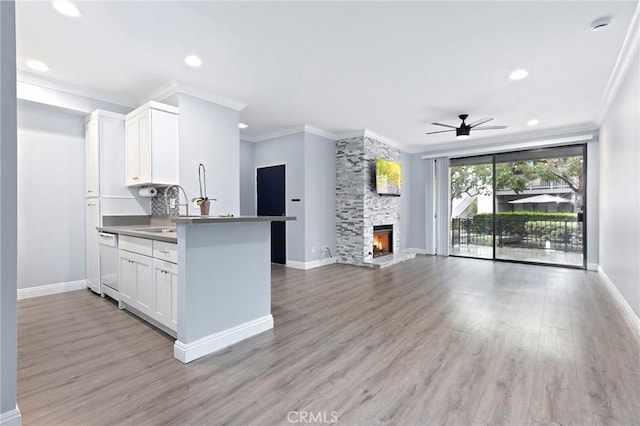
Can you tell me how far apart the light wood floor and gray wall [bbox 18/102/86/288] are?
0.54 m

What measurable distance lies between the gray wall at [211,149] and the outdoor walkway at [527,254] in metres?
5.84

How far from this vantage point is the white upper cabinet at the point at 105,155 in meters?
4.00

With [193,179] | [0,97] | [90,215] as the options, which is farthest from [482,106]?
[90,215]

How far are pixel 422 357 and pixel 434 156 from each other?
6140mm

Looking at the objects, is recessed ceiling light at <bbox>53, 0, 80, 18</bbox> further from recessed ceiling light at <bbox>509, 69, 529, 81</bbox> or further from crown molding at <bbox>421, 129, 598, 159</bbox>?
crown molding at <bbox>421, 129, 598, 159</bbox>

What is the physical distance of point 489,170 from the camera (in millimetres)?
7027

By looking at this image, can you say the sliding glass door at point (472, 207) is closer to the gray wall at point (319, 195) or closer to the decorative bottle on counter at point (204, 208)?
the gray wall at point (319, 195)

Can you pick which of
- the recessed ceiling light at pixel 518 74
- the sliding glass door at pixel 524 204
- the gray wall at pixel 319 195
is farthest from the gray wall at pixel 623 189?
the gray wall at pixel 319 195

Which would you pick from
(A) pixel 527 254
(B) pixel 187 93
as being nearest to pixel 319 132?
(B) pixel 187 93

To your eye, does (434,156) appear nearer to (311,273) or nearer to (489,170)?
(489,170)

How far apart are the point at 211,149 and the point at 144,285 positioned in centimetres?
212

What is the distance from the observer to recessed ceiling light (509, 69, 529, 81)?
349 cm

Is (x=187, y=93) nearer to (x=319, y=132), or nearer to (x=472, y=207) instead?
(x=319, y=132)

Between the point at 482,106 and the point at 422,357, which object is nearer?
the point at 422,357
